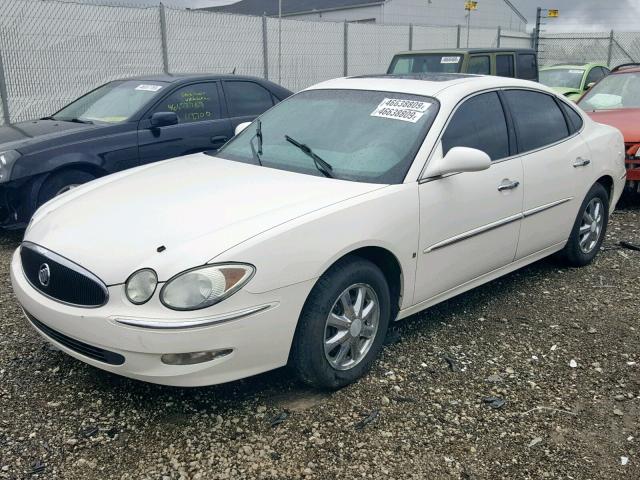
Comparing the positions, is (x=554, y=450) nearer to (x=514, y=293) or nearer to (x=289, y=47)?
(x=514, y=293)

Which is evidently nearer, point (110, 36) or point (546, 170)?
point (546, 170)

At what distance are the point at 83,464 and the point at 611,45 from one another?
26764 mm

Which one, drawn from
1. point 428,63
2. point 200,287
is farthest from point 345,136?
point 428,63

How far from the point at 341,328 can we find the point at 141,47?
35.1 ft

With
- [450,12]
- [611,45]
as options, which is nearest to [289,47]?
[611,45]

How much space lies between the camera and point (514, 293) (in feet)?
15.4

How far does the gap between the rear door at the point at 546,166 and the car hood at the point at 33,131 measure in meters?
4.02

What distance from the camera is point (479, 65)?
11.0 m

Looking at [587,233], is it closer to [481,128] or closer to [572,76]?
[481,128]

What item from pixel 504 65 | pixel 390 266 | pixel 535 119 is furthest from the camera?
pixel 504 65

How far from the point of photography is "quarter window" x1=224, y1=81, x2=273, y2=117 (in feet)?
23.2

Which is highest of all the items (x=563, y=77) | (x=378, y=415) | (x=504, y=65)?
(x=504, y=65)

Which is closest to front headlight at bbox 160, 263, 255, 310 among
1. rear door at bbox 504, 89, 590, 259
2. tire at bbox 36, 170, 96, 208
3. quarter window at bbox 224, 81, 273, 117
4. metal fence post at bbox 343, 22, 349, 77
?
rear door at bbox 504, 89, 590, 259

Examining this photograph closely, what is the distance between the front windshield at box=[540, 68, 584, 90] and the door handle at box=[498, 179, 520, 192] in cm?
1016
